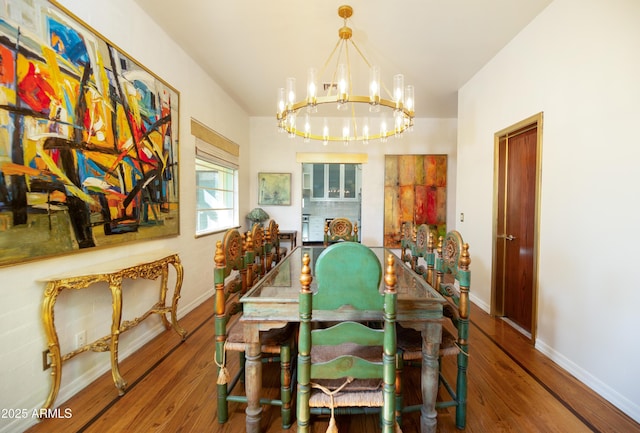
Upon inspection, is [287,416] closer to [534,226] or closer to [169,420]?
[169,420]

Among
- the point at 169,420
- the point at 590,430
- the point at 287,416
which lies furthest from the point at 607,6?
the point at 169,420

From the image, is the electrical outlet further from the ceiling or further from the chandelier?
the ceiling

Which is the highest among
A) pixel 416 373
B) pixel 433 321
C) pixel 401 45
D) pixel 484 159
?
pixel 401 45

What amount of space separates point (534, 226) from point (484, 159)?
3.51ft

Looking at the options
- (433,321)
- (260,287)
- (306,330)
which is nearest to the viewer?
(306,330)

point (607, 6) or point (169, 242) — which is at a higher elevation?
point (607, 6)

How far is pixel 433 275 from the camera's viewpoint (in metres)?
1.95

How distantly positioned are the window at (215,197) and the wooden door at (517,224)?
362 cm

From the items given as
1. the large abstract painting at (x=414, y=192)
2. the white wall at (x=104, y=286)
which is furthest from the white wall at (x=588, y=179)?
the white wall at (x=104, y=286)

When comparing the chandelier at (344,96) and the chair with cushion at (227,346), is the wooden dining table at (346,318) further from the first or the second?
the chandelier at (344,96)

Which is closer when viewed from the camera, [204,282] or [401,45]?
[401,45]

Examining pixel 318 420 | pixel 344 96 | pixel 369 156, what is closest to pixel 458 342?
pixel 318 420

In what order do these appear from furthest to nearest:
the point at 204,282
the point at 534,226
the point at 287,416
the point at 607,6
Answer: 1. the point at 204,282
2. the point at 534,226
3. the point at 607,6
4. the point at 287,416

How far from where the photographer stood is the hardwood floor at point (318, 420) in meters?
1.43
